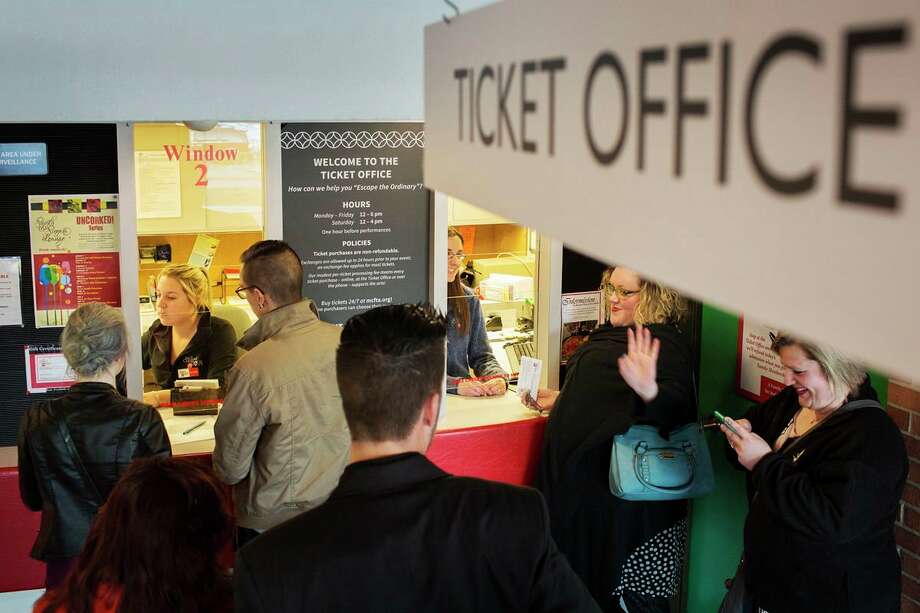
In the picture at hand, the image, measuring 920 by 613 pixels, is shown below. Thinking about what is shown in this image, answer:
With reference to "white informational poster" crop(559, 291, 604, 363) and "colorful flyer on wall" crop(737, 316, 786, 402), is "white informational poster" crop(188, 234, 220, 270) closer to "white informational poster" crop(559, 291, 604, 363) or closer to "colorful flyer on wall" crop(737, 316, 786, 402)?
"white informational poster" crop(559, 291, 604, 363)

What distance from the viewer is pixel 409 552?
Result: 6.02ft

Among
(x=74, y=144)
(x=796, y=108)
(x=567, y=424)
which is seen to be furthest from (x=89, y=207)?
(x=796, y=108)

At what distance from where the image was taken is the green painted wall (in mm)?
4531

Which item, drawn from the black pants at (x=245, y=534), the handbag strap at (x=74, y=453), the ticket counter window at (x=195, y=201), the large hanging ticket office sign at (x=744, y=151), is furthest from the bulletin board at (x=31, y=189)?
the large hanging ticket office sign at (x=744, y=151)

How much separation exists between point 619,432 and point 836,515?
1091 millimetres

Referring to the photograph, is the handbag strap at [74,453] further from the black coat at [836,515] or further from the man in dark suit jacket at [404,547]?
the black coat at [836,515]

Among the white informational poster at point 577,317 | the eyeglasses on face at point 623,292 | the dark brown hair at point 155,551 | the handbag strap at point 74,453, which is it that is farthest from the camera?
the white informational poster at point 577,317

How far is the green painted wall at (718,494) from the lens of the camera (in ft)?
14.9

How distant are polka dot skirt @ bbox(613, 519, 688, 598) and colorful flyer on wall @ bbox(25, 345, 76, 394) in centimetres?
247

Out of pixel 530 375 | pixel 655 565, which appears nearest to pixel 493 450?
pixel 530 375

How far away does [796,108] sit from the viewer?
2.84 feet

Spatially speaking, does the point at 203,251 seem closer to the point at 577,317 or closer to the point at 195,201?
the point at 195,201

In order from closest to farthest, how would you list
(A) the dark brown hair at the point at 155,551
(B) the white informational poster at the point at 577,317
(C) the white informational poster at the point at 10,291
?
(A) the dark brown hair at the point at 155,551
(C) the white informational poster at the point at 10,291
(B) the white informational poster at the point at 577,317

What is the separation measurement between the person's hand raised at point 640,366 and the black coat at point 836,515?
0.65m
